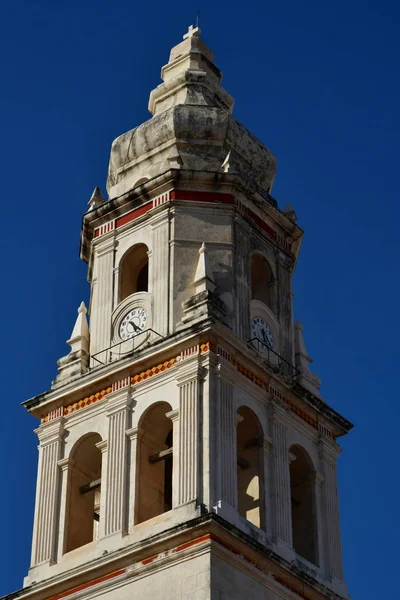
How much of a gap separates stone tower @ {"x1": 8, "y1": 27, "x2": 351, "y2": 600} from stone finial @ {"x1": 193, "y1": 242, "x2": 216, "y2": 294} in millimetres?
46

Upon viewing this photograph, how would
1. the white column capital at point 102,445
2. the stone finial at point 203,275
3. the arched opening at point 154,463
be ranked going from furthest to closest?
1. the stone finial at point 203,275
2. the white column capital at point 102,445
3. the arched opening at point 154,463

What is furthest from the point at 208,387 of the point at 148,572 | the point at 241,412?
Result: the point at 148,572

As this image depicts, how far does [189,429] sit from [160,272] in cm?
506

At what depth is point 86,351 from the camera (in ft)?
149

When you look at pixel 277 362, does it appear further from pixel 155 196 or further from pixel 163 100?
pixel 163 100

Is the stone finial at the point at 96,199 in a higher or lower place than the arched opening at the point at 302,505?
higher

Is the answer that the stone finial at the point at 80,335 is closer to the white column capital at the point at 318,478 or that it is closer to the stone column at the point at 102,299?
the stone column at the point at 102,299

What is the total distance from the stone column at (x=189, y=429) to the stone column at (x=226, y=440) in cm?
46

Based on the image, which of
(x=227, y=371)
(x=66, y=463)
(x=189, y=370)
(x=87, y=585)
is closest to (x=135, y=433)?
(x=189, y=370)

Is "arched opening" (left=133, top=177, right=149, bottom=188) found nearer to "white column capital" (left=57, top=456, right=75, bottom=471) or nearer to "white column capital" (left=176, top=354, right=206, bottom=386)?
"white column capital" (left=176, top=354, right=206, bottom=386)

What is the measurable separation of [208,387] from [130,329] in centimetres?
382

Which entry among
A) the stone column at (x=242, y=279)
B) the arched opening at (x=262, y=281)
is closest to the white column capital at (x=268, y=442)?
the stone column at (x=242, y=279)

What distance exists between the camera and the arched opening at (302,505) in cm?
4366

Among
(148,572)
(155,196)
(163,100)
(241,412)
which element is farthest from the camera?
(163,100)
